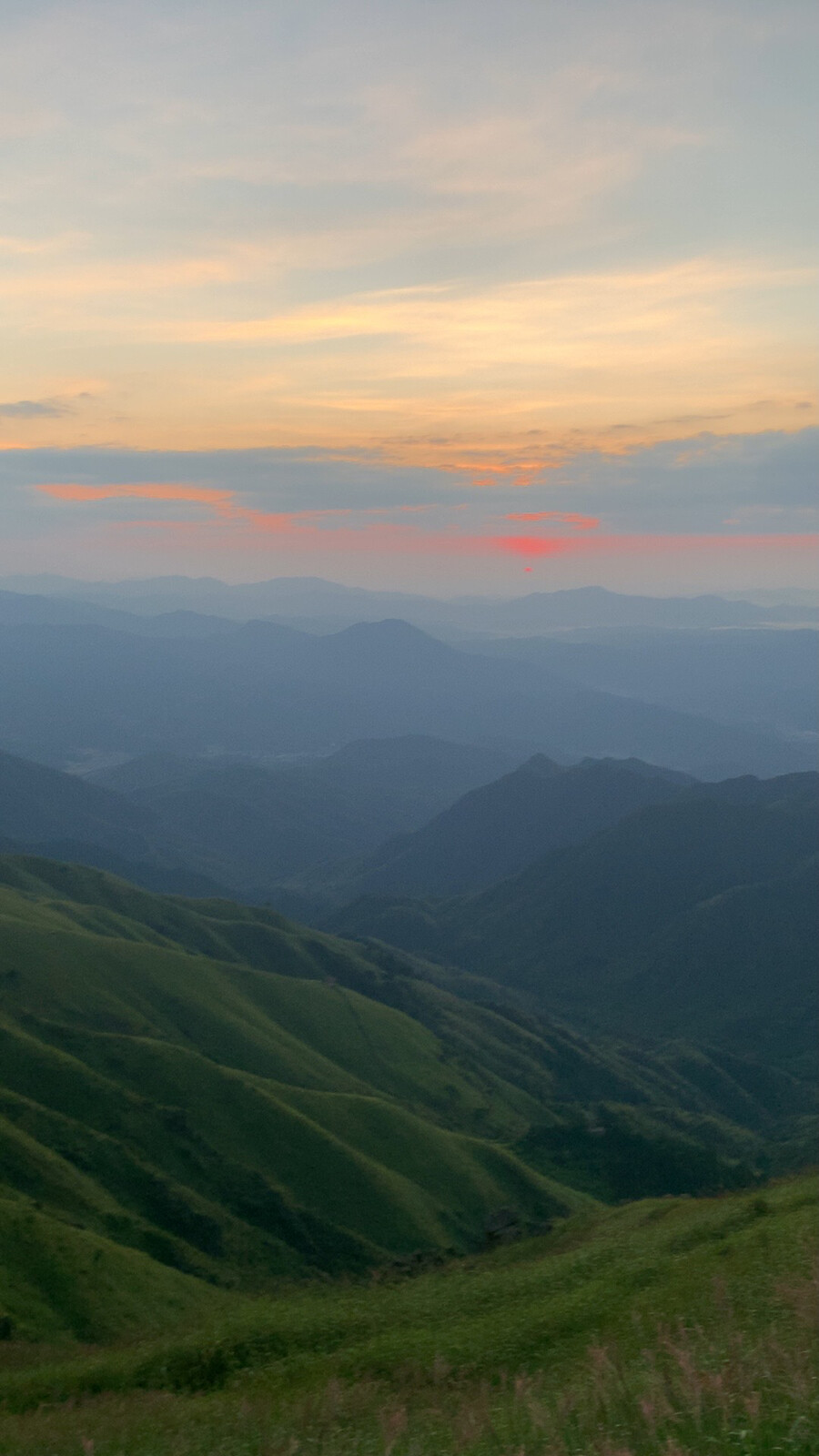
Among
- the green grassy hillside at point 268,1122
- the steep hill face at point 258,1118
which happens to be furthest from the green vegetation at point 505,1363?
the steep hill face at point 258,1118

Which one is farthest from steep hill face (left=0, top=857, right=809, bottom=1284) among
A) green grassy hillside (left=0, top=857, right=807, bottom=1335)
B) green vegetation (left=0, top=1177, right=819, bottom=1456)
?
green vegetation (left=0, top=1177, right=819, bottom=1456)

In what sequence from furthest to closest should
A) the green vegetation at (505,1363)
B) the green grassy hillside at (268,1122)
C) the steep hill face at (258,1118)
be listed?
the steep hill face at (258,1118) < the green grassy hillside at (268,1122) < the green vegetation at (505,1363)

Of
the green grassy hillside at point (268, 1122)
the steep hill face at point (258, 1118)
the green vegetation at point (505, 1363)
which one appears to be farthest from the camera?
the steep hill face at point (258, 1118)

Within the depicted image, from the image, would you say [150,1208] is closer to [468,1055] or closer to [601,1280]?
[601,1280]

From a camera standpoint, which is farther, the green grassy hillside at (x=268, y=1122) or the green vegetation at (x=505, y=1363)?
the green grassy hillside at (x=268, y=1122)

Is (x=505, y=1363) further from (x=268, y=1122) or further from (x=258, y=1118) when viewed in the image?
(x=258, y=1118)

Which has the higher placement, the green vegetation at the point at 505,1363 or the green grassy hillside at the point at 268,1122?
the green vegetation at the point at 505,1363

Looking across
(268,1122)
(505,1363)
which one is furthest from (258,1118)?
(505,1363)

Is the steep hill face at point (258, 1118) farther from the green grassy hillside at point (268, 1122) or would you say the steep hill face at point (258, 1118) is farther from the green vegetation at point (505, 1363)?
the green vegetation at point (505, 1363)
